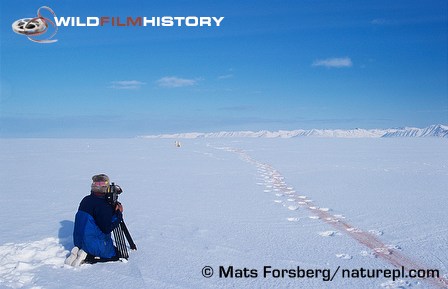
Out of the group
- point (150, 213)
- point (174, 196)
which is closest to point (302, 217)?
point (150, 213)

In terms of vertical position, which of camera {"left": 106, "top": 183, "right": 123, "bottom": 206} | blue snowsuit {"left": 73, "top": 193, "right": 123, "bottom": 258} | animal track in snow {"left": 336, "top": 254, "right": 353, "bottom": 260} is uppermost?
camera {"left": 106, "top": 183, "right": 123, "bottom": 206}

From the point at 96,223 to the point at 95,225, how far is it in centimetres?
5

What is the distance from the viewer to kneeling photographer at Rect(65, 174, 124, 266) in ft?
14.9

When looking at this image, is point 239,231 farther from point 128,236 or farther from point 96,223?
point 96,223

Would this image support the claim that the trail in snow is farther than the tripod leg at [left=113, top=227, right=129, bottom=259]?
No

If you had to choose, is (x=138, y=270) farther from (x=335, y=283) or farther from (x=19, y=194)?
(x=19, y=194)

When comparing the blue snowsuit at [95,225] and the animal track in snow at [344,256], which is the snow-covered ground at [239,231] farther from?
the blue snowsuit at [95,225]

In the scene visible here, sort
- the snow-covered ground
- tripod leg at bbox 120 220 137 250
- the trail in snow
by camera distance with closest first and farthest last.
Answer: the snow-covered ground, the trail in snow, tripod leg at bbox 120 220 137 250

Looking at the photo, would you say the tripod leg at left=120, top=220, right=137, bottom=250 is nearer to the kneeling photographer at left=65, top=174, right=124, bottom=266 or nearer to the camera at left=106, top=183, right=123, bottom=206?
the kneeling photographer at left=65, top=174, right=124, bottom=266

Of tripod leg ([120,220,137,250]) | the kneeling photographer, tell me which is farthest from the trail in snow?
the kneeling photographer

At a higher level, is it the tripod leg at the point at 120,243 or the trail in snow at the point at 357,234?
the tripod leg at the point at 120,243

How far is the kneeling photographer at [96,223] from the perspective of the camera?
4.54 m

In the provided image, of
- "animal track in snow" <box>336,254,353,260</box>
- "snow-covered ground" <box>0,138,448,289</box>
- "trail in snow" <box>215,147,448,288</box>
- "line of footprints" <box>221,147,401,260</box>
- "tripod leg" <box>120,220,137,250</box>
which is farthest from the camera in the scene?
"line of footprints" <box>221,147,401,260</box>

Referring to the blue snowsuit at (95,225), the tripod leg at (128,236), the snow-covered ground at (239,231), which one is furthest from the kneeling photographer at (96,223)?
the tripod leg at (128,236)
